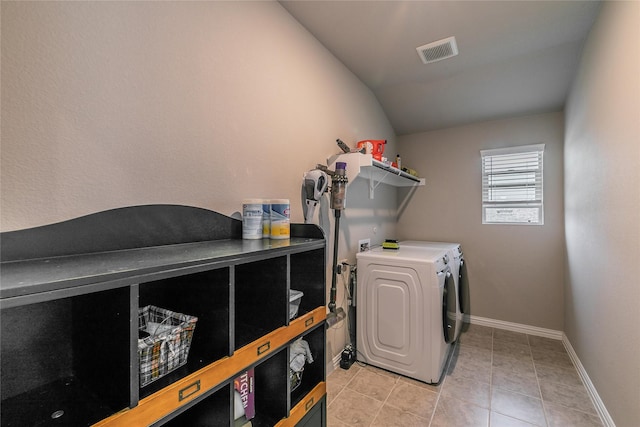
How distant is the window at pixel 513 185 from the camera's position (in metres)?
2.93

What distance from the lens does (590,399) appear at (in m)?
1.84

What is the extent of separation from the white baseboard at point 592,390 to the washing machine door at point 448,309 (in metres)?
0.87

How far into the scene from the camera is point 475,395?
1.92 meters

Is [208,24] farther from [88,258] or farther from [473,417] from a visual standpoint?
[473,417]

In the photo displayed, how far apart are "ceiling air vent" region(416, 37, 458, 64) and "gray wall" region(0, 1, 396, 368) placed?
96 cm

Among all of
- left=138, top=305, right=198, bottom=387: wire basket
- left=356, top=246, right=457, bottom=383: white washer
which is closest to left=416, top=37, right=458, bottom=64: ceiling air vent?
Answer: left=356, top=246, right=457, bottom=383: white washer

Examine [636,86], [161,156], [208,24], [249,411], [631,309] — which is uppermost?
[208,24]

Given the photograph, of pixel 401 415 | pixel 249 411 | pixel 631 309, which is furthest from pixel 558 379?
pixel 249 411

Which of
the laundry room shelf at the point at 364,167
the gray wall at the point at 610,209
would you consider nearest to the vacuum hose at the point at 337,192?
the laundry room shelf at the point at 364,167

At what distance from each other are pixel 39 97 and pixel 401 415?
7.63 ft

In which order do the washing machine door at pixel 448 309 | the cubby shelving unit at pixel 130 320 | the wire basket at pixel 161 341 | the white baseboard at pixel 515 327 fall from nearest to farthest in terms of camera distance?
the cubby shelving unit at pixel 130 320 → the wire basket at pixel 161 341 → the washing machine door at pixel 448 309 → the white baseboard at pixel 515 327

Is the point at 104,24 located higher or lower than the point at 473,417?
higher

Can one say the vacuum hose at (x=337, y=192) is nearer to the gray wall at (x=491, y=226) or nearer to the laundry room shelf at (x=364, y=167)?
the laundry room shelf at (x=364, y=167)

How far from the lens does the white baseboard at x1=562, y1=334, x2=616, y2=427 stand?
5.25 feet
